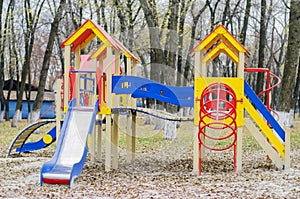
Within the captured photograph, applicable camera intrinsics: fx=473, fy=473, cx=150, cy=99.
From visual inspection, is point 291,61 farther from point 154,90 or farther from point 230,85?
point 154,90

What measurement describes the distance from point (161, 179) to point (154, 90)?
7.19 ft

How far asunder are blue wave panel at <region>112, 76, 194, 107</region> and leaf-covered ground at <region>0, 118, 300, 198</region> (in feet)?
4.90

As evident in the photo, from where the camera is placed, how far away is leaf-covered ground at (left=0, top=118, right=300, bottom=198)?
723 cm

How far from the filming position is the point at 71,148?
8727 millimetres

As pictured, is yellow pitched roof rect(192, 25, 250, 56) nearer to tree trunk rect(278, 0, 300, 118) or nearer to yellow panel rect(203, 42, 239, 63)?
yellow panel rect(203, 42, 239, 63)

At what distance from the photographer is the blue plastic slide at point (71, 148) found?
25.7ft

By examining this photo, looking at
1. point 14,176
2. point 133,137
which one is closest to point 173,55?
point 133,137

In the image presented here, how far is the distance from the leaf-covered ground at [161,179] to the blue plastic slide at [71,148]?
0.18 m

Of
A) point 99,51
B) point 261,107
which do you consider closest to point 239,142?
point 261,107

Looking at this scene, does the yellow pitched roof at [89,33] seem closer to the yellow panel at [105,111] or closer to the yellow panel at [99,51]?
the yellow panel at [99,51]

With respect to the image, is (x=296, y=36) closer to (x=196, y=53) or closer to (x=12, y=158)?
(x=196, y=53)

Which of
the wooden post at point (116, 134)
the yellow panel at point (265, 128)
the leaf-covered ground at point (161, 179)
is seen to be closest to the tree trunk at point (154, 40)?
the leaf-covered ground at point (161, 179)

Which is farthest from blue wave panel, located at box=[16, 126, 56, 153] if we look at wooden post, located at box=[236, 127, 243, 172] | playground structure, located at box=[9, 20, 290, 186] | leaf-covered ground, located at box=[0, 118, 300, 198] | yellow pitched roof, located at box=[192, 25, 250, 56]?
wooden post, located at box=[236, 127, 243, 172]

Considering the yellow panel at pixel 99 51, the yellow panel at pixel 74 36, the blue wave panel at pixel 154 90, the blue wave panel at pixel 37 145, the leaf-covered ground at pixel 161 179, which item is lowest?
the leaf-covered ground at pixel 161 179
